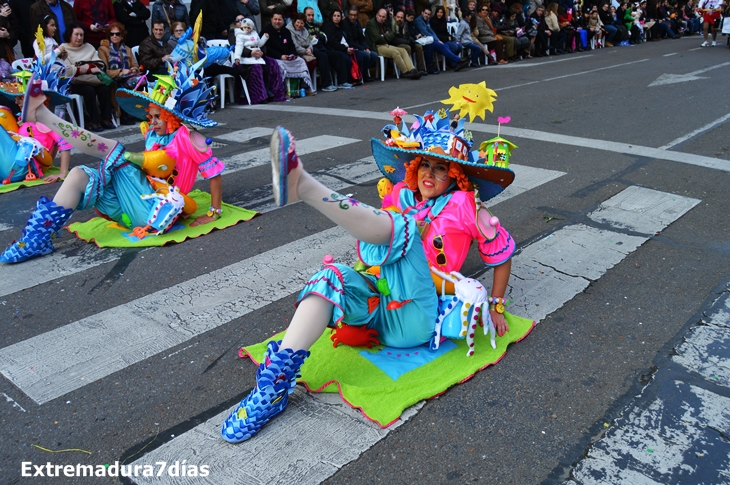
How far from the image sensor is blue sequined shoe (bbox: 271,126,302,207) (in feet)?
8.38

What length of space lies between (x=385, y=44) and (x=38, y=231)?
11.8 meters

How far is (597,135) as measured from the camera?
8.49 meters

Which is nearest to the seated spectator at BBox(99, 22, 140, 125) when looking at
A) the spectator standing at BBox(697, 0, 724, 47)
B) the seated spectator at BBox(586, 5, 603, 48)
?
the seated spectator at BBox(586, 5, 603, 48)

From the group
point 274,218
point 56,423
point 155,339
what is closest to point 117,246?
point 274,218

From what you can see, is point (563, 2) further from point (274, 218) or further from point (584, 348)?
point (584, 348)

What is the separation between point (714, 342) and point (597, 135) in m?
5.33

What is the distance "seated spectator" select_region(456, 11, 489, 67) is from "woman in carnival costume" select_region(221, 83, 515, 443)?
567 inches

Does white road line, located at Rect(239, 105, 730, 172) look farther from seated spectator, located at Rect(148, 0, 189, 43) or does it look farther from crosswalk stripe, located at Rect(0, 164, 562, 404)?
crosswalk stripe, located at Rect(0, 164, 562, 404)

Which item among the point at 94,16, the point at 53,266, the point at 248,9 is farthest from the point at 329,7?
the point at 53,266

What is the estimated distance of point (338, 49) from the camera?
46.5ft

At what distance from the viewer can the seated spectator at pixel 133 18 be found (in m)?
11.7

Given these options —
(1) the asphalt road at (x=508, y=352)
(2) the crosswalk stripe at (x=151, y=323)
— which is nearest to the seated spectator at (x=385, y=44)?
(1) the asphalt road at (x=508, y=352)

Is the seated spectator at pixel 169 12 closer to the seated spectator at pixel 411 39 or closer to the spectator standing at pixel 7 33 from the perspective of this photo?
the spectator standing at pixel 7 33

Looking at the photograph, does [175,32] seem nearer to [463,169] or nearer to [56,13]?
[56,13]
